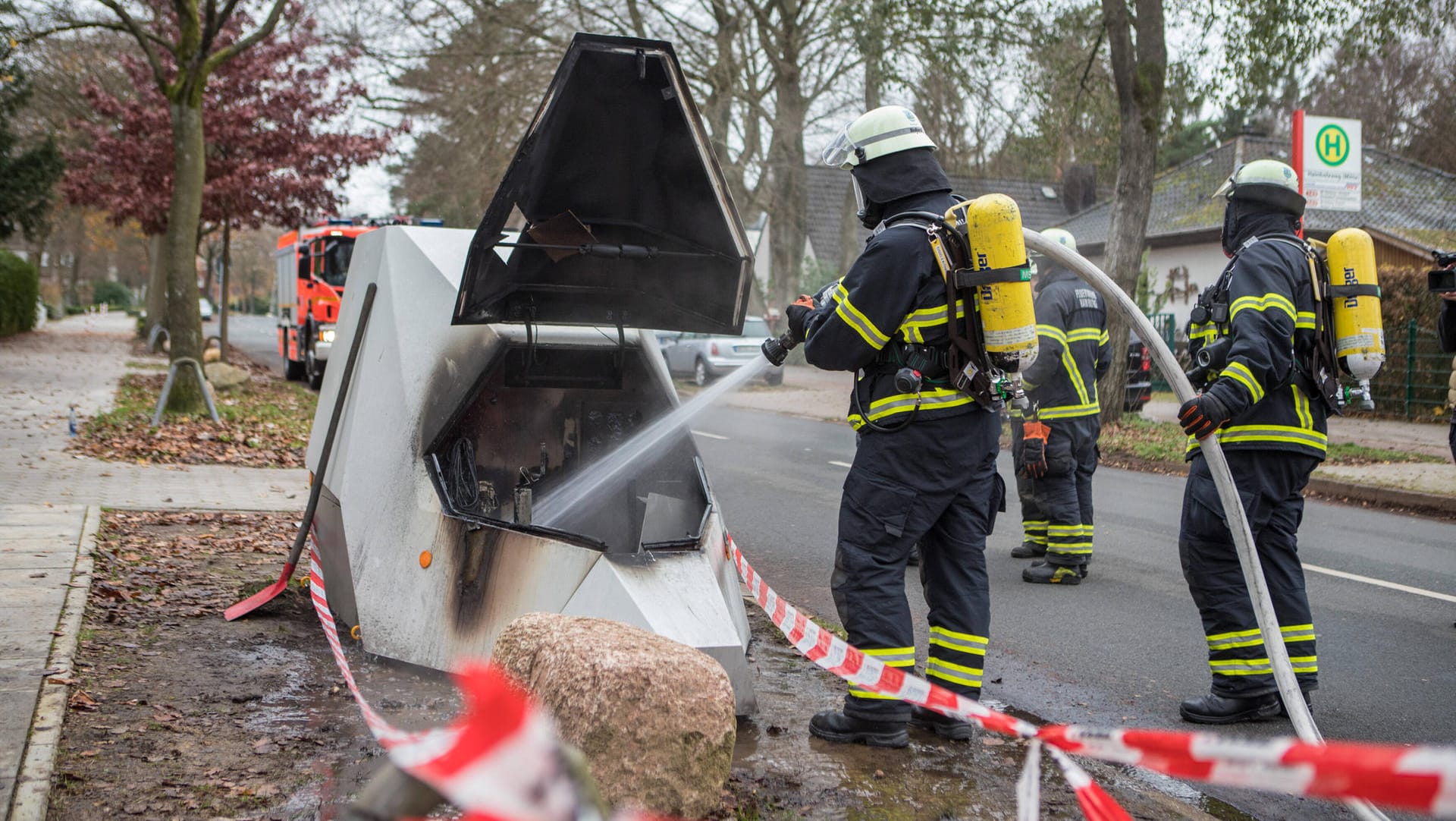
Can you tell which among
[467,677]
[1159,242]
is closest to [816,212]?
[1159,242]

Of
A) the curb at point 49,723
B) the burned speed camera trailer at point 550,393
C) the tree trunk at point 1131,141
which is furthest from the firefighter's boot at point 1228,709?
the tree trunk at point 1131,141

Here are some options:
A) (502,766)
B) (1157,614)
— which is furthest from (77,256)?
(502,766)

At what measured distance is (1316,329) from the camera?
4.51 metres

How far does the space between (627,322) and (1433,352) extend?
14990 mm

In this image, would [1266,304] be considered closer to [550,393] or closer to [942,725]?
[942,725]

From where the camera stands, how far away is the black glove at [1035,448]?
687cm

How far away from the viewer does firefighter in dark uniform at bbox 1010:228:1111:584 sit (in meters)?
6.88

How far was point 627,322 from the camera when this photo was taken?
17.5ft

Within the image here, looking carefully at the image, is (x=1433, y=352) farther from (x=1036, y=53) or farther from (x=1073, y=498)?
(x=1073, y=498)

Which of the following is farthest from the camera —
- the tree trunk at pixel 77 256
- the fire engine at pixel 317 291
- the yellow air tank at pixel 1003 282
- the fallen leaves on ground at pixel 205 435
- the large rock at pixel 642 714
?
the tree trunk at pixel 77 256

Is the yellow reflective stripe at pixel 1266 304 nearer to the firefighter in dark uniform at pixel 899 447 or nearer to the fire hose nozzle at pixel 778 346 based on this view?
the firefighter in dark uniform at pixel 899 447

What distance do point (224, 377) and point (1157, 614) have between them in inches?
552

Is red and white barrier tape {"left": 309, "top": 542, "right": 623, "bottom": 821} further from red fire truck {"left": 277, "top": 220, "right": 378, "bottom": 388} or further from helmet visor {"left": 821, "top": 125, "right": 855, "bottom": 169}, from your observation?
red fire truck {"left": 277, "top": 220, "right": 378, "bottom": 388}

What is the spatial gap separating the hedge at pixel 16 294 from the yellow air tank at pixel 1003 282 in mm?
31706
